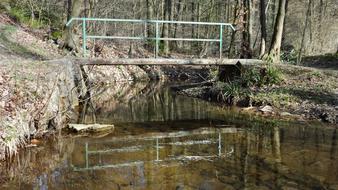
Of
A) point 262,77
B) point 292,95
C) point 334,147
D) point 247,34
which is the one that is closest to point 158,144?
point 334,147

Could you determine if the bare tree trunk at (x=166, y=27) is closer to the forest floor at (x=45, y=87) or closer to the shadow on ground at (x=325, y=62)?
the forest floor at (x=45, y=87)

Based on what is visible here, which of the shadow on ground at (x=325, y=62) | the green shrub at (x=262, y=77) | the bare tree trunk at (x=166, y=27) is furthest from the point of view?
the bare tree trunk at (x=166, y=27)

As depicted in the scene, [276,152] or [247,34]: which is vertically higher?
[247,34]

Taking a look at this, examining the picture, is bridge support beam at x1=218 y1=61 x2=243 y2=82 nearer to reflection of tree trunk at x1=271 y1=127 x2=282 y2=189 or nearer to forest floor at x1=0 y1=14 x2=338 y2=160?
forest floor at x1=0 y1=14 x2=338 y2=160

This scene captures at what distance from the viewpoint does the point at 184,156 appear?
817 centimetres

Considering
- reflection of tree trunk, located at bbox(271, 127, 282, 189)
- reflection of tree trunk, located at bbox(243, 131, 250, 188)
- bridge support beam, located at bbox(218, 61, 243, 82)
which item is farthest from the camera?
bridge support beam, located at bbox(218, 61, 243, 82)

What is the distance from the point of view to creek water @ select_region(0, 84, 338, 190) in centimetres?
666

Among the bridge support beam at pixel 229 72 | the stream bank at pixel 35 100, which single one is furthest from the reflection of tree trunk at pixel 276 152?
the bridge support beam at pixel 229 72

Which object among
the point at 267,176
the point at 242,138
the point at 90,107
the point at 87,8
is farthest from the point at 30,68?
the point at 87,8

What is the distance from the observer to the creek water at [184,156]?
6.66 metres

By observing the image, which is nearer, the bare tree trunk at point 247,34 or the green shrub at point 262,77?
the green shrub at point 262,77

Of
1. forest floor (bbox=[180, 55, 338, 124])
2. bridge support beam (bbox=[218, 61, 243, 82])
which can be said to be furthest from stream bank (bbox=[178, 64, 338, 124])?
bridge support beam (bbox=[218, 61, 243, 82])

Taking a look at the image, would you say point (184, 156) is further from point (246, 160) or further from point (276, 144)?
point (276, 144)

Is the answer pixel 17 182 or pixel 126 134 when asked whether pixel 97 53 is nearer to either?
pixel 126 134
